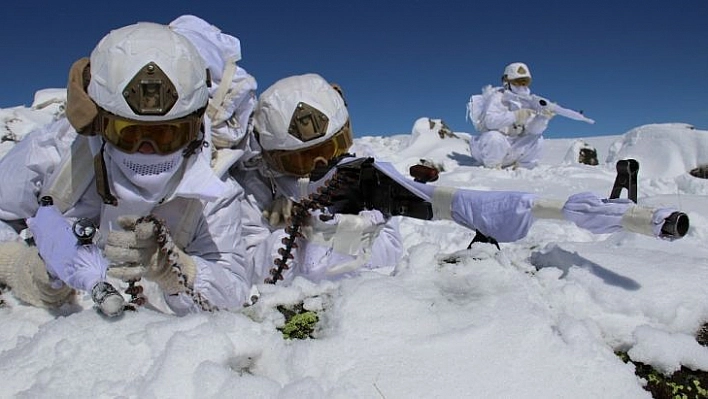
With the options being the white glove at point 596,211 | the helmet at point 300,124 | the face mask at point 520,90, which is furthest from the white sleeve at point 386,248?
the face mask at point 520,90

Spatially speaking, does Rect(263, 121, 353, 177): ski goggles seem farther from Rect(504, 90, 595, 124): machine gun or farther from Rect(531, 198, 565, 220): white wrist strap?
Rect(504, 90, 595, 124): machine gun

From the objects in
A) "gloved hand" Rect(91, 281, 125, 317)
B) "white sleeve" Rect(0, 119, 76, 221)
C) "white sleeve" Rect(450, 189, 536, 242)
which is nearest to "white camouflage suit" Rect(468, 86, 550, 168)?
"white sleeve" Rect(450, 189, 536, 242)

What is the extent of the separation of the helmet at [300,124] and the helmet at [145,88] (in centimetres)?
66

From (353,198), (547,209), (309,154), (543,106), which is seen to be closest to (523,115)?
(543,106)

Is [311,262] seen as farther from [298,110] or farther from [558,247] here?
[558,247]

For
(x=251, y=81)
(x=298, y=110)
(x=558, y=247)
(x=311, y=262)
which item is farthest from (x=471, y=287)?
(x=251, y=81)

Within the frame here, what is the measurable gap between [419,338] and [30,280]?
1.54 meters

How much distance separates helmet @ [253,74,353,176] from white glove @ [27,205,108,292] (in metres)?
1.19

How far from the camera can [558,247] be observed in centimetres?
191

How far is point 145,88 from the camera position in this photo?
1.97 m

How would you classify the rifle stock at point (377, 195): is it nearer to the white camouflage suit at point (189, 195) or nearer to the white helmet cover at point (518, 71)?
the white camouflage suit at point (189, 195)

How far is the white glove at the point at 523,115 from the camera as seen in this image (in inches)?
366

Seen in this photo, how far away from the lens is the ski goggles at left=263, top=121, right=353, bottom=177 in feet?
9.23

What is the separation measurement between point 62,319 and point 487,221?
56.1 inches
